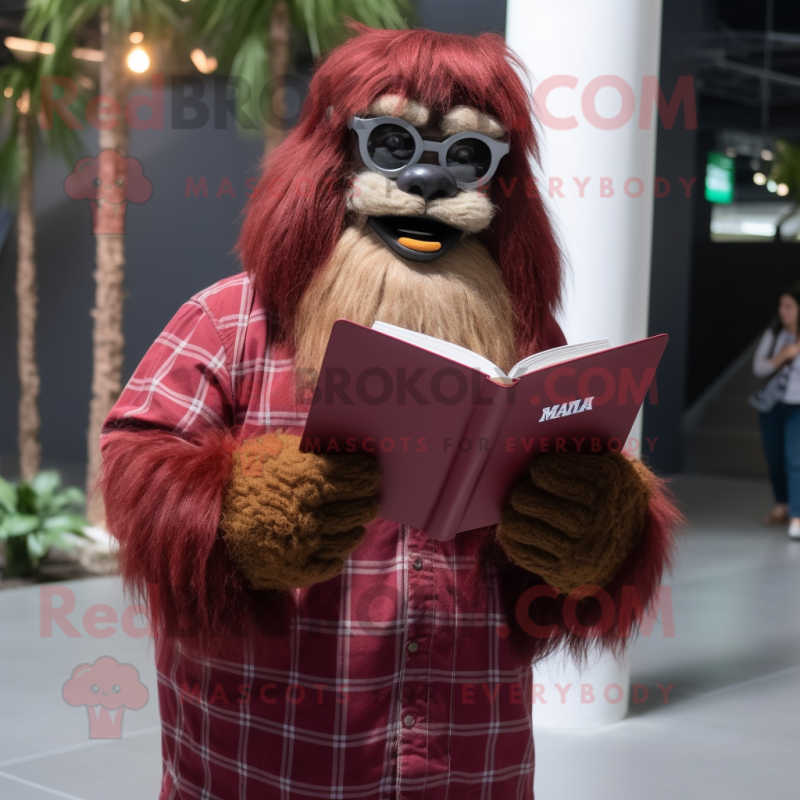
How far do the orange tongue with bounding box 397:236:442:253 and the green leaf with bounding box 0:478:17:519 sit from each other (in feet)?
14.3

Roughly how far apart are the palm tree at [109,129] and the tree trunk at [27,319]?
1.99 ft

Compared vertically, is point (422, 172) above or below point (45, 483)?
above

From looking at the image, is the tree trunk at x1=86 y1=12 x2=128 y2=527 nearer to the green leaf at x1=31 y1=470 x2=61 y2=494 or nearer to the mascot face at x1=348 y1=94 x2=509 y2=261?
the green leaf at x1=31 y1=470 x2=61 y2=494

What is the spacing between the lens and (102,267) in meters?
5.49

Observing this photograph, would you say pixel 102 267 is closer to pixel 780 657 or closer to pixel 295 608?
pixel 780 657

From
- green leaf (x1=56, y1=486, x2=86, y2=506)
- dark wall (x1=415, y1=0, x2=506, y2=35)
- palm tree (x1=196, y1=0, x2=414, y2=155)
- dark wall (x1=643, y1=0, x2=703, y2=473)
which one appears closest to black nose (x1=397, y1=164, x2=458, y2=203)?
dark wall (x1=415, y1=0, x2=506, y2=35)

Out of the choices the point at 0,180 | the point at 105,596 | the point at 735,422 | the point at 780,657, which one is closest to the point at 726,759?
the point at 780,657

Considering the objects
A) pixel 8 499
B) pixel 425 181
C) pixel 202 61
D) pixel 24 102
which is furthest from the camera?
pixel 202 61

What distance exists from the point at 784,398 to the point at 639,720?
3657mm

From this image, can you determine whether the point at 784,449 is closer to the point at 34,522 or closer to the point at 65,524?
the point at 65,524

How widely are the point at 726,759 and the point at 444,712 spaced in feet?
6.50

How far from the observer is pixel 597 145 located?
3.11 meters

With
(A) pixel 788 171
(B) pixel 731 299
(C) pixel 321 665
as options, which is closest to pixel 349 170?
(C) pixel 321 665

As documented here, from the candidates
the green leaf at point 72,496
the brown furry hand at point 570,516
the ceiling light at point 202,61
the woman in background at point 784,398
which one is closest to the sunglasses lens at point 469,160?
the brown furry hand at point 570,516
